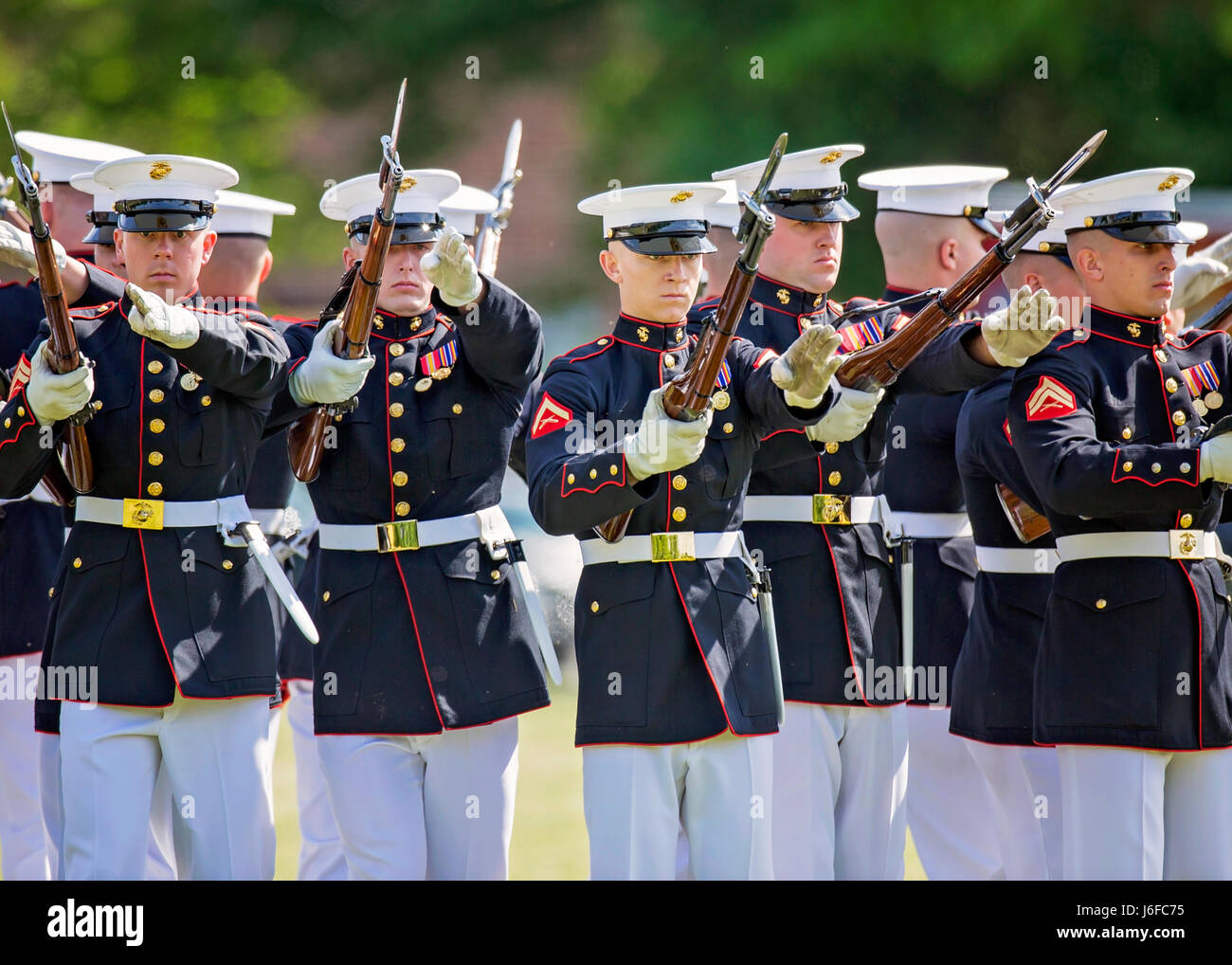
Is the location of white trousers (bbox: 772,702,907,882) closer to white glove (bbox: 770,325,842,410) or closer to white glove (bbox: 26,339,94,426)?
white glove (bbox: 770,325,842,410)

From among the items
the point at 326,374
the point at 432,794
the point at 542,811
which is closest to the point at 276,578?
the point at 326,374

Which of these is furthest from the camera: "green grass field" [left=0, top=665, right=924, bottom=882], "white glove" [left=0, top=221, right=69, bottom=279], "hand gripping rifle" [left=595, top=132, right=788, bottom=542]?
"green grass field" [left=0, top=665, right=924, bottom=882]

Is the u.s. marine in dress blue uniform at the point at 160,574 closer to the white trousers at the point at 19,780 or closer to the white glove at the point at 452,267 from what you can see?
the white glove at the point at 452,267

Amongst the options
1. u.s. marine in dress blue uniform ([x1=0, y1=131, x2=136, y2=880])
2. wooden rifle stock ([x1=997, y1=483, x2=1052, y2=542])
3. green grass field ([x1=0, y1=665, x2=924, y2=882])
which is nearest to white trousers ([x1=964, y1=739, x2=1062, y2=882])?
green grass field ([x1=0, y1=665, x2=924, y2=882])

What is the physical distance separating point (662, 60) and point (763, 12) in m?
1.22

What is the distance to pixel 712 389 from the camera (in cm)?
423

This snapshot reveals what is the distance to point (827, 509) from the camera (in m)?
5.18

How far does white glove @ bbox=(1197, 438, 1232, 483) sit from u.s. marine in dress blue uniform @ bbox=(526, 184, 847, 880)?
882 millimetres

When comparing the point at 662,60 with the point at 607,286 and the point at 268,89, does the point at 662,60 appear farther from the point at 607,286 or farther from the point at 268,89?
the point at 268,89

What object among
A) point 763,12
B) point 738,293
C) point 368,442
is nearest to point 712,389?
point 738,293

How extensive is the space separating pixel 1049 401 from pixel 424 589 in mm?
1650

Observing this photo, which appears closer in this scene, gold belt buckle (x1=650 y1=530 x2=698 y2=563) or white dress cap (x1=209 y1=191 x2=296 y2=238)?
gold belt buckle (x1=650 y1=530 x2=698 y2=563)

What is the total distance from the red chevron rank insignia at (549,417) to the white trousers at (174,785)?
1.01m

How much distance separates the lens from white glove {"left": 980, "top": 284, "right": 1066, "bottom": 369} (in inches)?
169
